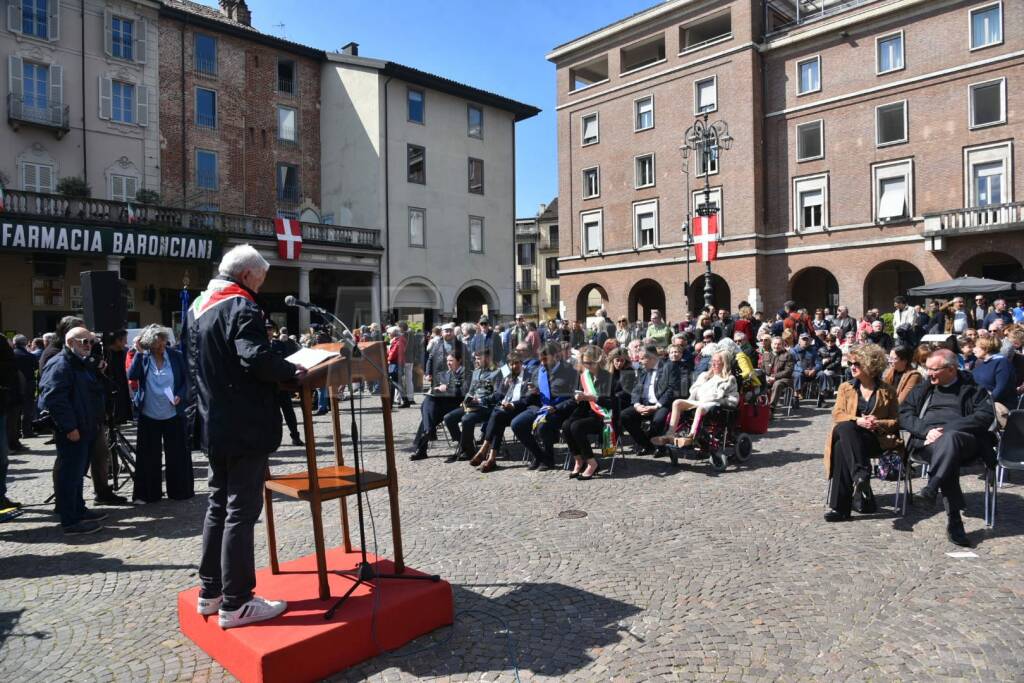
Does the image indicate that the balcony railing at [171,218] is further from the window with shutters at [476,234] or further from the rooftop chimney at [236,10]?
the rooftop chimney at [236,10]

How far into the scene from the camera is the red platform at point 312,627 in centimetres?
348

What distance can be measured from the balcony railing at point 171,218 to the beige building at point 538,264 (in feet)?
119

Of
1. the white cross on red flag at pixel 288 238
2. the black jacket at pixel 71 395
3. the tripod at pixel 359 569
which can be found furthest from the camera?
the white cross on red flag at pixel 288 238

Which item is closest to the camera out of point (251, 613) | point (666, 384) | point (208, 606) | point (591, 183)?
point (251, 613)

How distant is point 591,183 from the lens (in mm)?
40312

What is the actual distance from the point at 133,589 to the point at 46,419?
96.9 inches

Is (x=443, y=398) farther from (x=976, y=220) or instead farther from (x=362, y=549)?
(x=976, y=220)

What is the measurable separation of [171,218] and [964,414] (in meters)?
27.0

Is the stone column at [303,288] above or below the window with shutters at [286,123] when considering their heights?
below

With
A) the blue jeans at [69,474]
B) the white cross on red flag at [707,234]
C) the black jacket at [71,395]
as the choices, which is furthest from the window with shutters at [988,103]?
the blue jeans at [69,474]

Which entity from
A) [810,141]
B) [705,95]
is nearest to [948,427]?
[810,141]

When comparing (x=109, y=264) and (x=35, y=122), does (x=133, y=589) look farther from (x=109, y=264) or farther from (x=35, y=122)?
(x=35, y=122)

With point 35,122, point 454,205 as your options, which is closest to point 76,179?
point 35,122

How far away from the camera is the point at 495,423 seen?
30.4 ft
